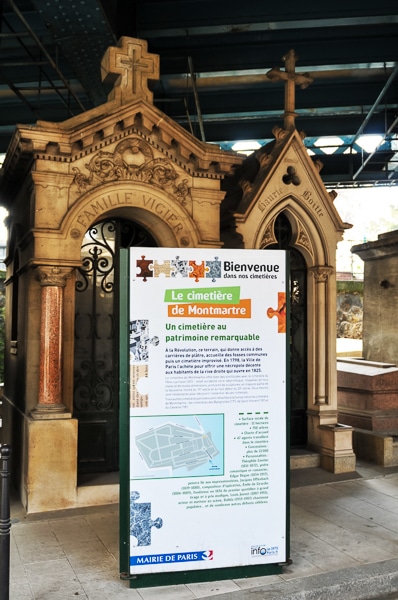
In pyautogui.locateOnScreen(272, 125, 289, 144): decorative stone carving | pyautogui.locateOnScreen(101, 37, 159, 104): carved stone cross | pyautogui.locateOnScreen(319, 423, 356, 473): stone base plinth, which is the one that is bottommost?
pyautogui.locateOnScreen(319, 423, 356, 473): stone base plinth

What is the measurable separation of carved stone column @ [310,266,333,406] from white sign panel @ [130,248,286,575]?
373cm

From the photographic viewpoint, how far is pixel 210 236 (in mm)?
7379

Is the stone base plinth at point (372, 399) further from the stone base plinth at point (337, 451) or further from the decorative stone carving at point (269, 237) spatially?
the decorative stone carving at point (269, 237)

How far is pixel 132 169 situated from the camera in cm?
705

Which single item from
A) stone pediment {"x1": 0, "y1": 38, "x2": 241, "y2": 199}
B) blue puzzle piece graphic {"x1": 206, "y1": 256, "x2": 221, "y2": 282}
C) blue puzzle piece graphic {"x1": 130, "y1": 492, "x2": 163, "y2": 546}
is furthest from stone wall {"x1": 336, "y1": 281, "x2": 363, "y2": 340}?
blue puzzle piece graphic {"x1": 130, "y1": 492, "x2": 163, "y2": 546}

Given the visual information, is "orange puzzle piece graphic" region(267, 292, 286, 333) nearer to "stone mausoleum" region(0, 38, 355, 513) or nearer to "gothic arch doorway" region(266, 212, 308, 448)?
"stone mausoleum" region(0, 38, 355, 513)

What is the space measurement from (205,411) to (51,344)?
2.59 m

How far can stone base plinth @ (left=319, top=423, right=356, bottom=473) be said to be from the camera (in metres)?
7.92

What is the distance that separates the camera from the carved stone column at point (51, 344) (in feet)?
21.4

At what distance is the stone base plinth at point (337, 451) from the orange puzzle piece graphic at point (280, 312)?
363 cm

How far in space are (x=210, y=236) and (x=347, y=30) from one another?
16.3ft

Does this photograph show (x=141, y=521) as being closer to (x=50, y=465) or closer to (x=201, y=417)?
(x=201, y=417)

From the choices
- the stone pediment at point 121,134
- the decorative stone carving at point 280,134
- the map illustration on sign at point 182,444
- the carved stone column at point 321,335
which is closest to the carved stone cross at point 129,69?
the stone pediment at point 121,134

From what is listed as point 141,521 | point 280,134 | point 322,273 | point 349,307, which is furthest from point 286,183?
point 349,307
